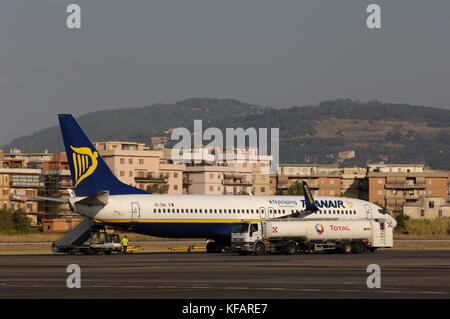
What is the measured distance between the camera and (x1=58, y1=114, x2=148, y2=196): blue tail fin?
6631cm

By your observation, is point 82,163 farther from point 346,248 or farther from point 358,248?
point 358,248

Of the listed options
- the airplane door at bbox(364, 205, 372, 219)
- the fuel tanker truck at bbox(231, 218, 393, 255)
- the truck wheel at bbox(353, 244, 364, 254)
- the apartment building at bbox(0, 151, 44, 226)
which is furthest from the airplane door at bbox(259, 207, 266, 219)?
the apartment building at bbox(0, 151, 44, 226)

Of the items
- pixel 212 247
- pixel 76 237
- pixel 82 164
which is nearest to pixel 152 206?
pixel 82 164

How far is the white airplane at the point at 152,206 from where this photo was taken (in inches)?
2589

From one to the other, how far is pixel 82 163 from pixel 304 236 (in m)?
17.8

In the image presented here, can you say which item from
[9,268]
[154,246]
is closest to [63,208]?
[154,246]

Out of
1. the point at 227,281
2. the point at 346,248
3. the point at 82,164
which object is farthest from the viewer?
the point at 346,248

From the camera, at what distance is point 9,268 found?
4594 cm

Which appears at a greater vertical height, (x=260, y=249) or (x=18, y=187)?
(x=260, y=249)

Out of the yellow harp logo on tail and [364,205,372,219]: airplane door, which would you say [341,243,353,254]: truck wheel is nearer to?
[364,205,372,219]: airplane door

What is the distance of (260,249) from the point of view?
65812 mm
